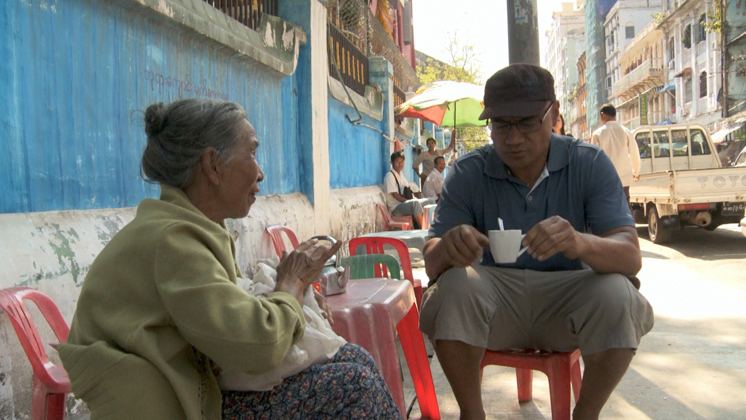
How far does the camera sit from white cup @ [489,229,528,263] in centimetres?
206

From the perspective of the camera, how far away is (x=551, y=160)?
98.9 inches

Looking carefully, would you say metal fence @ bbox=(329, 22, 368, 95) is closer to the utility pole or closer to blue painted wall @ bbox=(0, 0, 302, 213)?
the utility pole

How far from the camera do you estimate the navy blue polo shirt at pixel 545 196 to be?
2447mm

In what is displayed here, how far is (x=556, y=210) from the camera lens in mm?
2514

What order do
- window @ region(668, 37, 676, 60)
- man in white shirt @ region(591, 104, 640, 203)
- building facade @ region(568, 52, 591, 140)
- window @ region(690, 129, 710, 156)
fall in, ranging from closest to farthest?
man in white shirt @ region(591, 104, 640, 203) → window @ region(690, 129, 710, 156) → window @ region(668, 37, 676, 60) → building facade @ region(568, 52, 591, 140)

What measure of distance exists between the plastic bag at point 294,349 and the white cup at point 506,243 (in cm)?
62

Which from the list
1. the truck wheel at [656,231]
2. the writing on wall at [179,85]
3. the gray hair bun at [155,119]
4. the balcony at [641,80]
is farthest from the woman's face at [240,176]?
the balcony at [641,80]

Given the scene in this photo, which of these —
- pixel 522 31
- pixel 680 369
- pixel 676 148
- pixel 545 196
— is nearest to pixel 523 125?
pixel 545 196

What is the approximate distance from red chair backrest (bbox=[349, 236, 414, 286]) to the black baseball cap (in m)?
2.09

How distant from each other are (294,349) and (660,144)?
1177cm

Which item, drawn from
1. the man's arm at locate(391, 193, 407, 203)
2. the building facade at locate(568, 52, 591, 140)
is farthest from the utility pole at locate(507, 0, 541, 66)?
the building facade at locate(568, 52, 591, 140)

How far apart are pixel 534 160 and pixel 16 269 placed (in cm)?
195

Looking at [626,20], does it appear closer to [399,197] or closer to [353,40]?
[353,40]

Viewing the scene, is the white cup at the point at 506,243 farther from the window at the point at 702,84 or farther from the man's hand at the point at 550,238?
the window at the point at 702,84
